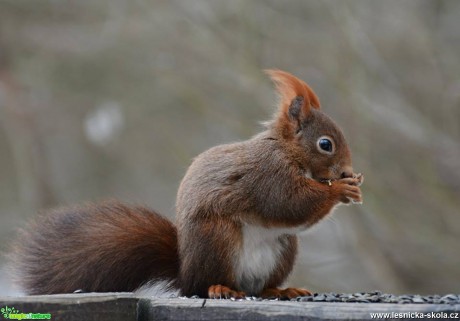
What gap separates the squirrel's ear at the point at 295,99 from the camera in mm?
2715

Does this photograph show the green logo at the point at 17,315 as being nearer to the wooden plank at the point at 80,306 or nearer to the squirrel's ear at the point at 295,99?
the wooden plank at the point at 80,306

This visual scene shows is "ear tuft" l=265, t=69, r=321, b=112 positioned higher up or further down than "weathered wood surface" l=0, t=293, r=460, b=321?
higher up

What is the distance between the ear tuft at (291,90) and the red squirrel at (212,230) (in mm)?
30

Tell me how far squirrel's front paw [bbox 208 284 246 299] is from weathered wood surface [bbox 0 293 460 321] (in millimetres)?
358

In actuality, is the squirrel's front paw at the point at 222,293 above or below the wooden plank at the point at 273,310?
above

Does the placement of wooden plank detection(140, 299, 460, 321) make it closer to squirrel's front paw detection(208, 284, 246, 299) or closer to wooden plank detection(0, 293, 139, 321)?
wooden plank detection(0, 293, 139, 321)

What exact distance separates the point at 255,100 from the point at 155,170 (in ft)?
Result: 7.17

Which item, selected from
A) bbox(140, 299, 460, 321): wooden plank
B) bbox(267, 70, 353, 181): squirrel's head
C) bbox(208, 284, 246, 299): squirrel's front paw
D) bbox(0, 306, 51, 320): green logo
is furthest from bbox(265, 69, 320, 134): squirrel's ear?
bbox(0, 306, 51, 320): green logo

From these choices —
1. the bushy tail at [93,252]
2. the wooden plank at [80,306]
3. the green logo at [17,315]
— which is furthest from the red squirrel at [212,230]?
the green logo at [17,315]

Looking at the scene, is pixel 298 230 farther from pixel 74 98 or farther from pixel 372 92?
pixel 74 98

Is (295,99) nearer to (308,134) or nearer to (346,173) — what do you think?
(308,134)

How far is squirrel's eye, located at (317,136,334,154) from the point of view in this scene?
2.67 m

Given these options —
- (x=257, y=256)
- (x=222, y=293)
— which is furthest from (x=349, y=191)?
(x=222, y=293)

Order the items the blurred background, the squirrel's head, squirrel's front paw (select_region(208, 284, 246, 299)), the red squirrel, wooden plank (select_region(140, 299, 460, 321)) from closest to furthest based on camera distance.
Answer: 1. wooden plank (select_region(140, 299, 460, 321))
2. squirrel's front paw (select_region(208, 284, 246, 299))
3. the red squirrel
4. the squirrel's head
5. the blurred background
